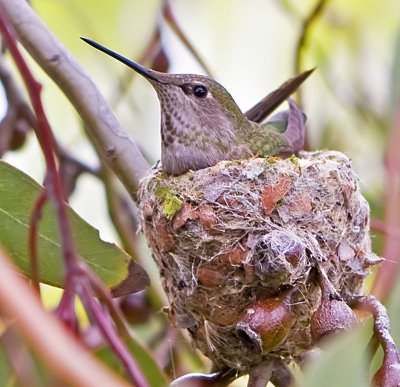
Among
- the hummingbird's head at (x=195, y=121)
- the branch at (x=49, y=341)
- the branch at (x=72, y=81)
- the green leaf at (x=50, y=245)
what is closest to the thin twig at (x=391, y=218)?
the green leaf at (x=50, y=245)

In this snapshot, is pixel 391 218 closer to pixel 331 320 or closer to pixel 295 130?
pixel 331 320

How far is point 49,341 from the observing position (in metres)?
0.63

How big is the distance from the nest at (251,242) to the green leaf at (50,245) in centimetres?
39

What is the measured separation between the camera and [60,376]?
25.0 inches

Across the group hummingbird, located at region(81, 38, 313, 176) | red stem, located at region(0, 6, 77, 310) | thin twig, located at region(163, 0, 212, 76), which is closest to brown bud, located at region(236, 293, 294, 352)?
red stem, located at region(0, 6, 77, 310)

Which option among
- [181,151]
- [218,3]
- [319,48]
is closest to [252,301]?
[181,151]

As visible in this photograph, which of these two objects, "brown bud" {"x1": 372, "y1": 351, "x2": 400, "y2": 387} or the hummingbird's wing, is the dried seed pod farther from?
the hummingbird's wing

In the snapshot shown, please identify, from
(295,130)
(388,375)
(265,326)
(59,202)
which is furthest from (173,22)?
(59,202)

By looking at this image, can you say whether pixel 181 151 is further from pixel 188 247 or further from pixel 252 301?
pixel 252 301

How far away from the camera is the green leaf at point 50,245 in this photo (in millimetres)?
1924

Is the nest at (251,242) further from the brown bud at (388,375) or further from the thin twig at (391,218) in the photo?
the brown bud at (388,375)

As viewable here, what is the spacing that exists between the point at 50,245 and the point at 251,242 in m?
0.65

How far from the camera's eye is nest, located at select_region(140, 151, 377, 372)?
225 cm

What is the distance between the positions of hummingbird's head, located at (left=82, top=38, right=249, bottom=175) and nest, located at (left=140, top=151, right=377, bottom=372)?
0.89ft
